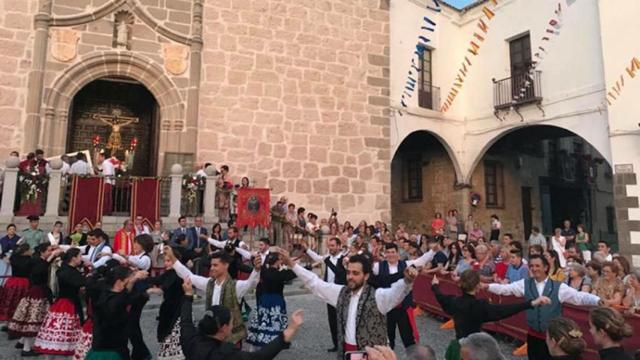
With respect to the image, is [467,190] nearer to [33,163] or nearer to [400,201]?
[400,201]

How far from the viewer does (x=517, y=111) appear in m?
14.6

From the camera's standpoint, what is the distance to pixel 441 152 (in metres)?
17.1

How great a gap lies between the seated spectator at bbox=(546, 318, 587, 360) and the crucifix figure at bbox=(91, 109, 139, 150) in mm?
12175

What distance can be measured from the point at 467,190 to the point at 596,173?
29.0ft

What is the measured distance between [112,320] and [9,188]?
278 inches

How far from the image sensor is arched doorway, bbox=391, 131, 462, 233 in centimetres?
1675

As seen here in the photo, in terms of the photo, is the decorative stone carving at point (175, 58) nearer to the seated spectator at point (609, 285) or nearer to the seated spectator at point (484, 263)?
the seated spectator at point (484, 263)

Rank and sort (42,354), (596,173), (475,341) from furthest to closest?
(596,173) < (42,354) < (475,341)

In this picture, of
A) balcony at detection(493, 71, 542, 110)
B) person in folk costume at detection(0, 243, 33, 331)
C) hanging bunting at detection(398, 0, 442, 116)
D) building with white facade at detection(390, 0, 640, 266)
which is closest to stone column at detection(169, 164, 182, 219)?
person in folk costume at detection(0, 243, 33, 331)

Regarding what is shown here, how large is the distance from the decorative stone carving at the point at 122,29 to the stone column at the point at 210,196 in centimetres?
408

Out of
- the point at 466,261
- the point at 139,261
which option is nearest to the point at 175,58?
the point at 139,261

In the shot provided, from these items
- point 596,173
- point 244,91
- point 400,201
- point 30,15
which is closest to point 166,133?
point 244,91

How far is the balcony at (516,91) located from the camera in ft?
46.5

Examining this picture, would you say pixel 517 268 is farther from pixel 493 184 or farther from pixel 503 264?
pixel 493 184
